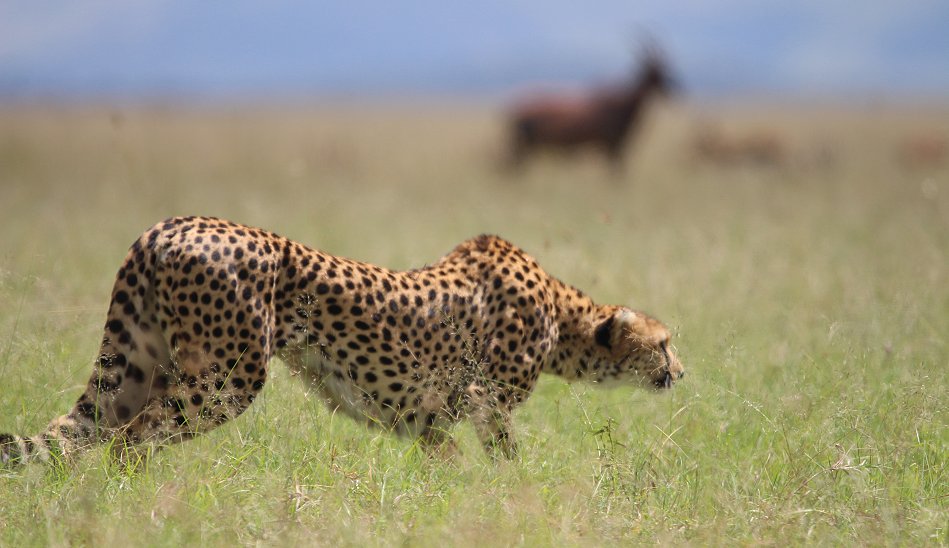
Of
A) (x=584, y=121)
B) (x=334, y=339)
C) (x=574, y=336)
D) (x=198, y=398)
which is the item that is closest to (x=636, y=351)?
(x=574, y=336)

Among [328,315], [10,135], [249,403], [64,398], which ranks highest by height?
[328,315]

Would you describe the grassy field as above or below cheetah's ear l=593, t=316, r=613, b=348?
below

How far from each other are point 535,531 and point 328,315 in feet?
3.73

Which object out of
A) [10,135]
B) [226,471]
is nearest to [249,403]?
[226,471]

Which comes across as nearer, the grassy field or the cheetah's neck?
the grassy field

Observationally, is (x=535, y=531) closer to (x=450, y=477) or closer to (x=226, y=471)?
(x=450, y=477)

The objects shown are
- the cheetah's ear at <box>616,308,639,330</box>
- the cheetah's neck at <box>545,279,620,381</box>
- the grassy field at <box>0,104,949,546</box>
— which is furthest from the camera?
the cheetah's neck at <box>545,279,620,381</box>

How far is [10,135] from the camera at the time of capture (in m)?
17.0

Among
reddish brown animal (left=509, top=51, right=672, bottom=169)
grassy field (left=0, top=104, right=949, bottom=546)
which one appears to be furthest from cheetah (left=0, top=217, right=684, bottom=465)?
reddish brown animal (left=509, top=51, right=672, bottom=169)

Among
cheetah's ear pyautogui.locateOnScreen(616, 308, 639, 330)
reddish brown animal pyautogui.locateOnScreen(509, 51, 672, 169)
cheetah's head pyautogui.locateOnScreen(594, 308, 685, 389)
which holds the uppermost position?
cheetah's ear pyautogui.locateOnScreen(616, 308, 639, 330)

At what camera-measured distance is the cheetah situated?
368 centimetres

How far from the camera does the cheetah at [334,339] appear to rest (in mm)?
3682

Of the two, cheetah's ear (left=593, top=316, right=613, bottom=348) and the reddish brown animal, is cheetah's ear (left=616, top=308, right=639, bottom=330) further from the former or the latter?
the reddish brown animal

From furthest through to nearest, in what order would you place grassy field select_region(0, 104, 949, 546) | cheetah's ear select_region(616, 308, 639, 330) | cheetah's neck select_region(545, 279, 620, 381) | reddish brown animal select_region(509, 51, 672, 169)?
reddish brown animal select_region(509, 51, 672, 169) < cheetah's neck select_region(545, 279, 620, 381) < cheetah's ear select_region(616, 308, 639, 330) < grassy field select_region(0, 104, 949, 546)
